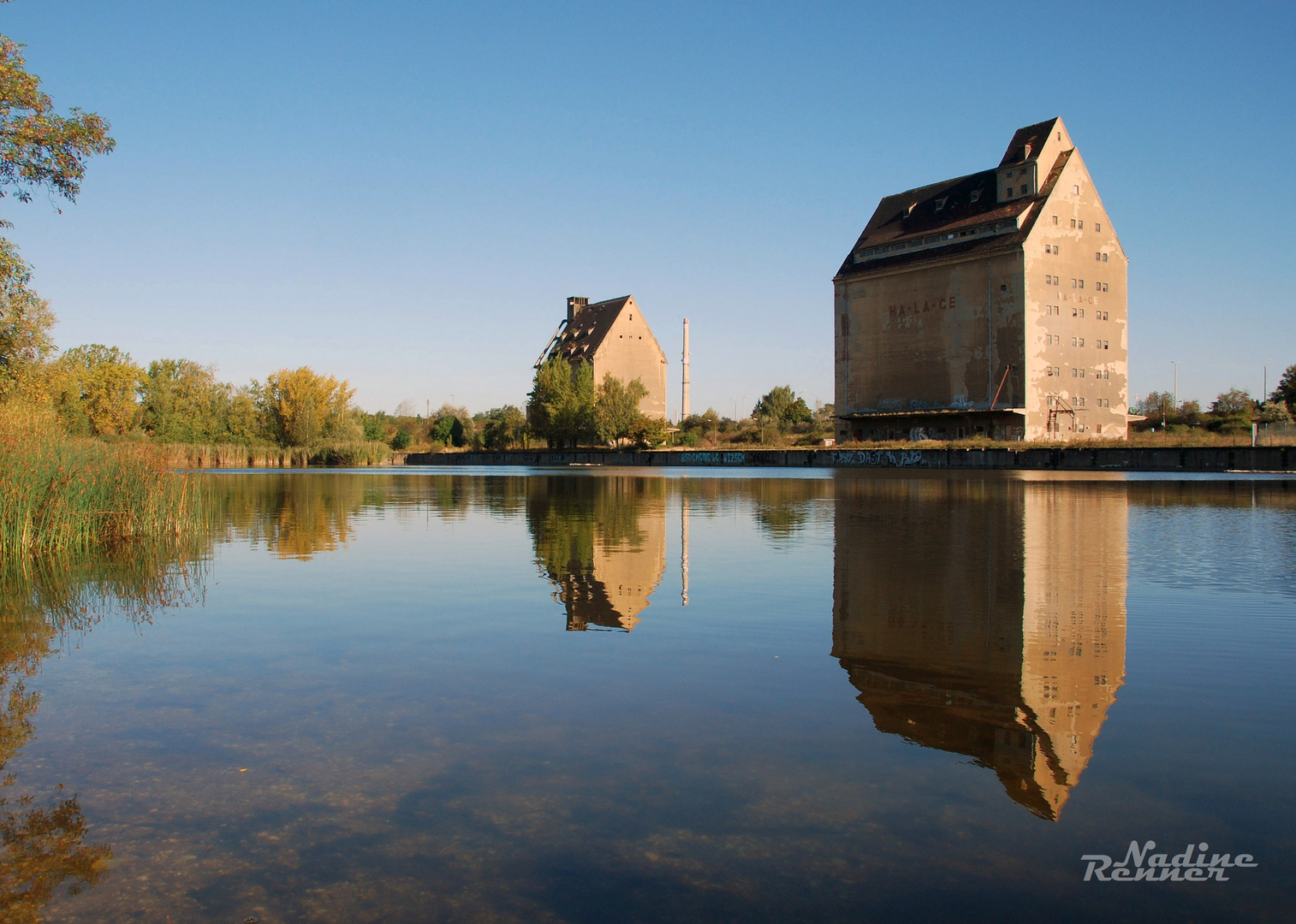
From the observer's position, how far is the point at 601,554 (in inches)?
498

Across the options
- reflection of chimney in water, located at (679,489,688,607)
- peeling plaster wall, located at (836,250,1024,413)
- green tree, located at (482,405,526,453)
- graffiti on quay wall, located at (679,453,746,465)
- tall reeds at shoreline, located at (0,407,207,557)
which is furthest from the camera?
green tree, located at (482,405,526,453)

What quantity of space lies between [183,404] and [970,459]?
59419 mm

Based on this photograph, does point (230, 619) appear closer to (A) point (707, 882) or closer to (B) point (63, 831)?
(B) point (63, 831)

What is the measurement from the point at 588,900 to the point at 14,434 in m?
13.1

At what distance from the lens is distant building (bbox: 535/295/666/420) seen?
88.8m

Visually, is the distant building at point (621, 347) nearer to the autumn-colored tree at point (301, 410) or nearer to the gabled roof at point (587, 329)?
the gabled roof at point (587, 329)

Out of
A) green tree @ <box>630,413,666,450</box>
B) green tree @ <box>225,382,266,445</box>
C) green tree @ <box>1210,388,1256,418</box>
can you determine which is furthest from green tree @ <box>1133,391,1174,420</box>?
green tree @ <box>225,382,266,445</box>

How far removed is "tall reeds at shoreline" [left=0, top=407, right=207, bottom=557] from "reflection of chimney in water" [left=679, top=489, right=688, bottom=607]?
8.05m

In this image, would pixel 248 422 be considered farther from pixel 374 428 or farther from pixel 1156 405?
pixel 1156 405

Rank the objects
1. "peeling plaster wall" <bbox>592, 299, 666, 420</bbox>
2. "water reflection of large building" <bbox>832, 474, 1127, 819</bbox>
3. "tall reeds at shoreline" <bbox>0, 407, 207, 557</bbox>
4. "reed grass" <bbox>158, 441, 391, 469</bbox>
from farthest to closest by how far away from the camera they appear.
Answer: "peeling plaster wall" <bbox>592, 299, 666, 420</bbox> → "reed grass" <bbox>158, 441, 391, 469</bbox> → "tall reeds at shoreline" <bbox>0, 407, 207, 557</bbox> → "water reflection of large building" <bbox>832, 474, 1127, 819</bbox>

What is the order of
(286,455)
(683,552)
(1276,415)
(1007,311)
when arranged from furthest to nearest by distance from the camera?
(286,455), (1007,311), (1276,415), (683,552)

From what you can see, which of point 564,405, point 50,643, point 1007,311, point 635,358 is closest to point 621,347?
point 635,358

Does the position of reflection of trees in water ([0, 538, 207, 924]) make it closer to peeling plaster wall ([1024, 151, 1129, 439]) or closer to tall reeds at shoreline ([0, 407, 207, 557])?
tall reeds at shoreline ([0, 407, 207, 557])

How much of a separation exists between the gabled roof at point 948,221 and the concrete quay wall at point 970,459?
15462 mm
